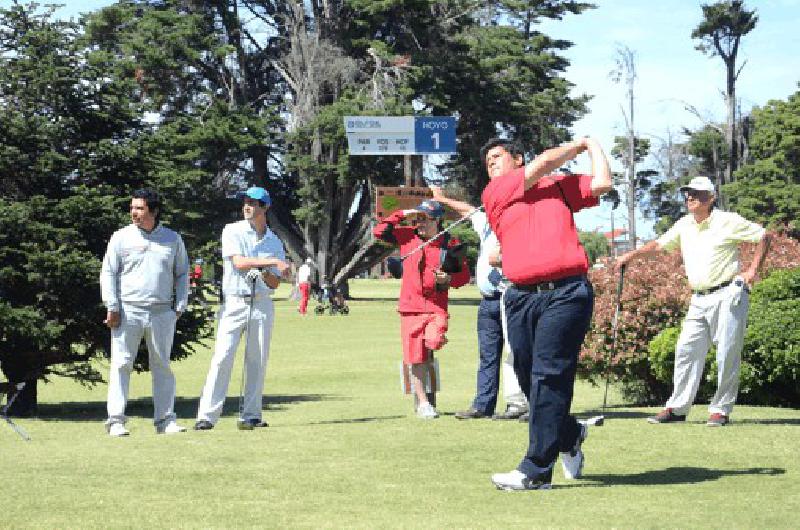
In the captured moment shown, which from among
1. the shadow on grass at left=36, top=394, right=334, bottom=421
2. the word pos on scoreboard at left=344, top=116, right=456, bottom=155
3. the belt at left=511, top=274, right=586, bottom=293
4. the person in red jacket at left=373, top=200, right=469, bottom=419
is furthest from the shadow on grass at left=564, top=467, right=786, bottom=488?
the word pos on scoreboard at left=344, top=116, right=456, bottom=155

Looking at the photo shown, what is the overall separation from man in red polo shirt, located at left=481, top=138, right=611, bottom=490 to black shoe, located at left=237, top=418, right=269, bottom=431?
4.10m

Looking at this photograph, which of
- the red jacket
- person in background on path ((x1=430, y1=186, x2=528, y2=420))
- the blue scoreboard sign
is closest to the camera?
person in background on path ((x1=430, y1=186, x2=528, y2=420))

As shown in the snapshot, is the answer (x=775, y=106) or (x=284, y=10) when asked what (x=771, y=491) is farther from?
(x=775, y=106)

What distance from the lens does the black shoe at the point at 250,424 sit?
1166 centimetres

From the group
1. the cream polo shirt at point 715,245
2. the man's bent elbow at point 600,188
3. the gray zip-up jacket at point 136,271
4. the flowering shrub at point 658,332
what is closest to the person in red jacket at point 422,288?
the flowering shrub at point 658,332

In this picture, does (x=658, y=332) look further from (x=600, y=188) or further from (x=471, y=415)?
(x=600, y=188)

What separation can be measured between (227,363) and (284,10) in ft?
163

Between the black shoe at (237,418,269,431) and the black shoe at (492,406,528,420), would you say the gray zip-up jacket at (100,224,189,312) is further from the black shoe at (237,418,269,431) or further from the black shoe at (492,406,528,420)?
the black shoe at (492,406,528,420)

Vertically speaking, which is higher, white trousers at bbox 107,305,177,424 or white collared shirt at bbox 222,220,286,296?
white collared shirt at bbox 222,220,286,296

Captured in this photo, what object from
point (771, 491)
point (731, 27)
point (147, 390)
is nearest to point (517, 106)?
point (731, 27)

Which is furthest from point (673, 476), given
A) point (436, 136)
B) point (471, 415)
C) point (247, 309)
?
point (436, 136)

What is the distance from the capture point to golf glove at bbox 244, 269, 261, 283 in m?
11.8

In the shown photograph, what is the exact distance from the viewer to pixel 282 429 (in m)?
11.8

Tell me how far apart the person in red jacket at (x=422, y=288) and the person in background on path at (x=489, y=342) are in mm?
329
